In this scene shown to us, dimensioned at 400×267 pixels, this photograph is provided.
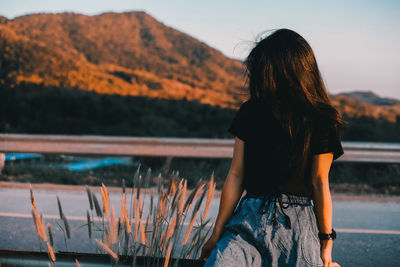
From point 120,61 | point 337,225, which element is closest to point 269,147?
point 337,225

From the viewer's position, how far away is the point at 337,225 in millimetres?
5297

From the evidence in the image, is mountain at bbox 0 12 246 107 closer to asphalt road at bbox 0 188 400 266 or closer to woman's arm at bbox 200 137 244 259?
asphalt road at bbox 0 188 400 266

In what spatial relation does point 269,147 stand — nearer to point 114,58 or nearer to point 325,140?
point 325,140

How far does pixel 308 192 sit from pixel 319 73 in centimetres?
51

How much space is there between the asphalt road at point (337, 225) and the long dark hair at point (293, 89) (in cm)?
217

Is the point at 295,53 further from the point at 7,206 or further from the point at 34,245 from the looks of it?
the point at 7,206

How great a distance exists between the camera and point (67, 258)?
184cm

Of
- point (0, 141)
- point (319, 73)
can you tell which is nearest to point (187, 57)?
point (0, 141)

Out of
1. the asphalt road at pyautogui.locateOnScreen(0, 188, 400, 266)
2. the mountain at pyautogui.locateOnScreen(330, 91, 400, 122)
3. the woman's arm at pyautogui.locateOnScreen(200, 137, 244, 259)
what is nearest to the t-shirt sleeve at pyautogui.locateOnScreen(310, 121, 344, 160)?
the woman's arm at pyautogui.locateOnScreen(200, 137, 244, 259)

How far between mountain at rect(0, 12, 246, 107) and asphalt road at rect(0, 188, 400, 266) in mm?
25726

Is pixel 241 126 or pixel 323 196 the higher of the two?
pixel 241 126

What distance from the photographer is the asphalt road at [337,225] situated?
4258 mm

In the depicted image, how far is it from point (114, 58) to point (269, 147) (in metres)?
64.2

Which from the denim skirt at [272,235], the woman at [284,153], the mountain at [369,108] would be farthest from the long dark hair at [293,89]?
the mountain at [369,108]
